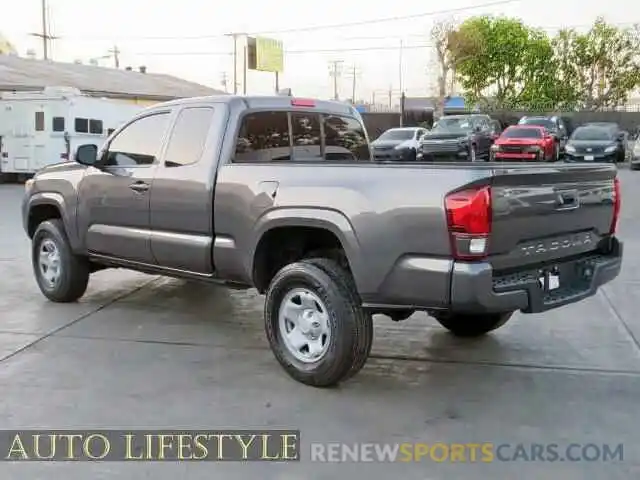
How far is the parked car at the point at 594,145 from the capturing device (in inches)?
1038

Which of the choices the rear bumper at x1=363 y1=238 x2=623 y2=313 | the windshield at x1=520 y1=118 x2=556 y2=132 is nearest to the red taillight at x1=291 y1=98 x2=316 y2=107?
the rear bumper at x1=363 y1=238 x2=623 y2=313

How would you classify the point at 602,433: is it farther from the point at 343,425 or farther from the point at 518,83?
the point at 518,83

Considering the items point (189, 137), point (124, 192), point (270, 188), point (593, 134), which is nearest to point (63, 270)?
point (124, 192)

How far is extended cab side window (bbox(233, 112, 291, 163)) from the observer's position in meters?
5.50

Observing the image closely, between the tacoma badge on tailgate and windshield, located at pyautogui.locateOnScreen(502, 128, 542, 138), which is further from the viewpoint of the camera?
windshield, located at pyautogui.locateOnScreen(502, 128, 542, 138)

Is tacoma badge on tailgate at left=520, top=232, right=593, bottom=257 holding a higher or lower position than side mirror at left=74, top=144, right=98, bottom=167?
lower

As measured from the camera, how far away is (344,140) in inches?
252

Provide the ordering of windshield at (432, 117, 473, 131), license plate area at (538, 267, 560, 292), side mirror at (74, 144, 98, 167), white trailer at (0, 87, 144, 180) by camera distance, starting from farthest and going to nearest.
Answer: windshield at (432, 117, 473, 131)
white trailer at (0, 87, 144, 180)
side mirror at (74, 144, 98, 167)
license plate area at (538, 267, 560, 292)

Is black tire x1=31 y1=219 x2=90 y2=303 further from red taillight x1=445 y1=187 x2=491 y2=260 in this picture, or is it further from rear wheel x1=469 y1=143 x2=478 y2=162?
rear wheel x1=469 y1=143 x2=478 y2=162

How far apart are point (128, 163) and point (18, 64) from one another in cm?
2989

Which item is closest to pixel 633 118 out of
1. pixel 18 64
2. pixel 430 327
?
pixel 18 64

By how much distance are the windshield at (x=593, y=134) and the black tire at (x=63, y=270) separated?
24.4m

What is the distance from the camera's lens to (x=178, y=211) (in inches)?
220

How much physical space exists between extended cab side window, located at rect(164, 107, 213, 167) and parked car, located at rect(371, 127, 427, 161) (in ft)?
70.7
